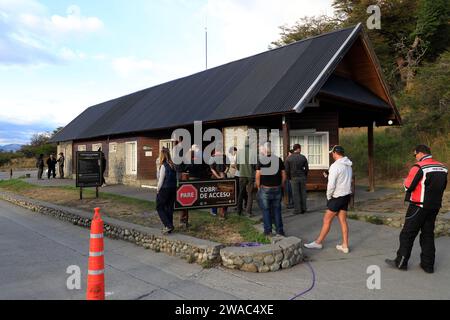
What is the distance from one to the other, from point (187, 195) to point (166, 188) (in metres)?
0.61

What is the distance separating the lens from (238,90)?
565 inches

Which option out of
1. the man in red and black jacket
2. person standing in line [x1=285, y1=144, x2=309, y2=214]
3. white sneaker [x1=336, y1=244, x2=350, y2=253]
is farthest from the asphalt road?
person standing in line [x1=285, y1=144, x2=309, y2=214]

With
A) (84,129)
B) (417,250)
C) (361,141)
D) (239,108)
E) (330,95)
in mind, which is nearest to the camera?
(417,250)

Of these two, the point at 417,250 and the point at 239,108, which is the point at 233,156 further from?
the point at 417,250

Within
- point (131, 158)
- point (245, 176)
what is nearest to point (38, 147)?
point (131, 158)

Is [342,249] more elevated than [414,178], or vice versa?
[414,178]

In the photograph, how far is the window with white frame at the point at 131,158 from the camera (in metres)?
19.7

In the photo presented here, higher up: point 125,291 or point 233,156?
point 233,156

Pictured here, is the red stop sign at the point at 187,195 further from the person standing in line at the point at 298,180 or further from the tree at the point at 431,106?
the tree at the point at 431,106

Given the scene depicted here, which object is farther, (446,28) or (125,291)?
(446,28)

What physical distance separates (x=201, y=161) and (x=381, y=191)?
331 inches

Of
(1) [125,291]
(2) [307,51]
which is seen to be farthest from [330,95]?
(1) [125,291]

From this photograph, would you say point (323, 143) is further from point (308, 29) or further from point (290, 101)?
point (308, 29)

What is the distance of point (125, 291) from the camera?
5188mm
